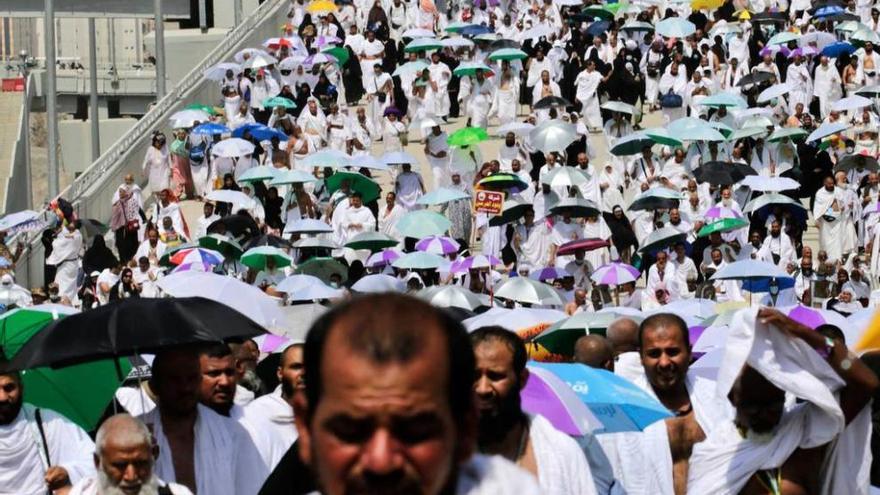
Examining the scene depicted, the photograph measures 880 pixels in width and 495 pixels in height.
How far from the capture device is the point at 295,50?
36594 mm

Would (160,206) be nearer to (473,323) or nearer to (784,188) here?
(784,188)

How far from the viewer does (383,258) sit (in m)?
23.7

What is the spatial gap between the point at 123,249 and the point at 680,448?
21.8 m

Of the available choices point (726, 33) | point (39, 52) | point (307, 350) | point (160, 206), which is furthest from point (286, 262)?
point (39, 52)

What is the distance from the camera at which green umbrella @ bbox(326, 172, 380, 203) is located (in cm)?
2677

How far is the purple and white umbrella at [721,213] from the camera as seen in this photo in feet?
80.4

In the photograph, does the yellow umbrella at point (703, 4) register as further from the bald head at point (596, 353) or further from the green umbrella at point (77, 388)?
the green umbrella at point (77, 388)

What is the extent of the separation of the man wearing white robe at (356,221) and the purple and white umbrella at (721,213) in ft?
12.3

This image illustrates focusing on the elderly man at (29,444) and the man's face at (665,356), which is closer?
the man's face at (665,356)

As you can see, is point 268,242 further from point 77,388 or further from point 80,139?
point 80,139

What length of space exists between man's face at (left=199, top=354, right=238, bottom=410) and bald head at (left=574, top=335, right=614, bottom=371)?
68.9 inches

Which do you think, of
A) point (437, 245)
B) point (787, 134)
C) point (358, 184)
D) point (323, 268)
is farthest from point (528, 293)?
point (787, 134)

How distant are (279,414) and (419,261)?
1497 centimetres

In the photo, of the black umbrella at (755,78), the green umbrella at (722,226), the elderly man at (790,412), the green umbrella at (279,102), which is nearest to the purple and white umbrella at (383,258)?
the green umbrella at (722,226)
